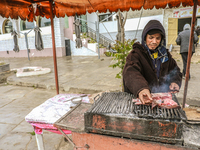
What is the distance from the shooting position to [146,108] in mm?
1302

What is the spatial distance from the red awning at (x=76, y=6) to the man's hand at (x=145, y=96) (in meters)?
2.16

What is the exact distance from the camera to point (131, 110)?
130 centimetres

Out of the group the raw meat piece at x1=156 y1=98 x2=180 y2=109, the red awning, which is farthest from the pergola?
the raw meat piece at x1=156 y1=98 x2=180 y2=109

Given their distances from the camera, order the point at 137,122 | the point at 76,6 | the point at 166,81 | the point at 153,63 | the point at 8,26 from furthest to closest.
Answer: the point at 8,26 → the point at 76,6 → the point at 166,81 → the point at 153,63 → the point at 137,122

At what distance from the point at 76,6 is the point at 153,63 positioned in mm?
2190

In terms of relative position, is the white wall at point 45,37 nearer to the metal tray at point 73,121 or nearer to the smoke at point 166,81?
the metal tray at point 73,121

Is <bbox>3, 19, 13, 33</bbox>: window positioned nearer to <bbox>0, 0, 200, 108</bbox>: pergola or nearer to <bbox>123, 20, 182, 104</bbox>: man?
<bbox>0, 0, 200, 108</bbox>: pergola

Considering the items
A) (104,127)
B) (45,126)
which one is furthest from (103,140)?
(45,126)

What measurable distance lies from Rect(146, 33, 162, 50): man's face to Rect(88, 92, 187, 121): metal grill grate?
674mm

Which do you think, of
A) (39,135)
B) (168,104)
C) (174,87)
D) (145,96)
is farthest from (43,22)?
(168,104)

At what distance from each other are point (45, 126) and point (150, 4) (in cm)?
280

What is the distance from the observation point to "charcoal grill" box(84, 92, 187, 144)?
1127 millimetres

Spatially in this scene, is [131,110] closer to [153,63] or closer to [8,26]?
[153,63]

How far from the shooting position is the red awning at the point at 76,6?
274cm
